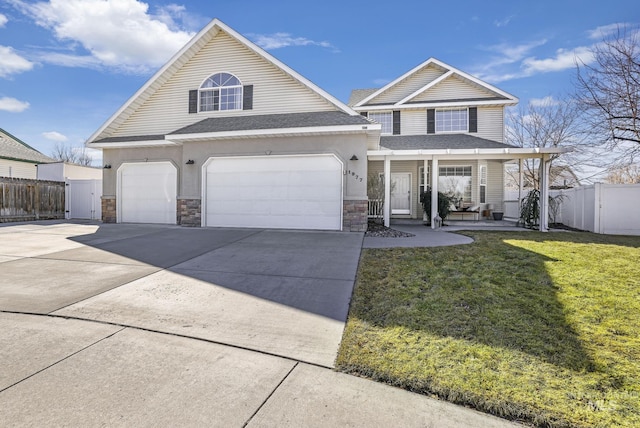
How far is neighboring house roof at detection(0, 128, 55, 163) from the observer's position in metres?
20.8

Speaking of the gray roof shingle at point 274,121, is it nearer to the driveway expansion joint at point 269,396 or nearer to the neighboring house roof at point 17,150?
the driveway expansion joint at point 269,396

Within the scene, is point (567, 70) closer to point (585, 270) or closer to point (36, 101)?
point (585, 270)

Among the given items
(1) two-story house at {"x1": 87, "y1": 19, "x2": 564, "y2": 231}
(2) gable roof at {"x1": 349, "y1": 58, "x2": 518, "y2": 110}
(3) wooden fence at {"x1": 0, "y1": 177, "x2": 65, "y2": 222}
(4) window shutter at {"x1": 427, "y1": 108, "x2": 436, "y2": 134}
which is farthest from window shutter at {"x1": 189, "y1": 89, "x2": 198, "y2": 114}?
(4) window shutter at {"x1": 427, "y1": 108, "x2": 436, "y2": 134}

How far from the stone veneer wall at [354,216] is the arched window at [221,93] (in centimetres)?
570

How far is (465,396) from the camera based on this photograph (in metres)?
2.51

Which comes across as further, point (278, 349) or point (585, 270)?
point (585, 270)

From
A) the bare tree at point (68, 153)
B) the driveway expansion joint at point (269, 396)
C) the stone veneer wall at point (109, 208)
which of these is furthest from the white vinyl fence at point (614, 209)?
the bare tree at point (68, 153)

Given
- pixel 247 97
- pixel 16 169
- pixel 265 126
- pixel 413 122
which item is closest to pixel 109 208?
pixel 247 97

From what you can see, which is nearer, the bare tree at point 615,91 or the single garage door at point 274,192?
the single garage door at point 274,192

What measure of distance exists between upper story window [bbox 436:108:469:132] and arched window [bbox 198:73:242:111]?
384 inches

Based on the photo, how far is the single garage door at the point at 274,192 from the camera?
11008 millimetres

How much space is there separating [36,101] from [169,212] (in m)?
20.0

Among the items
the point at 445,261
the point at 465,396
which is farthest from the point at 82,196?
the point at 465,396

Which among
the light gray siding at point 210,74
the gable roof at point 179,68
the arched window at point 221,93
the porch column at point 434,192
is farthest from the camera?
the arched window at point 221,93
